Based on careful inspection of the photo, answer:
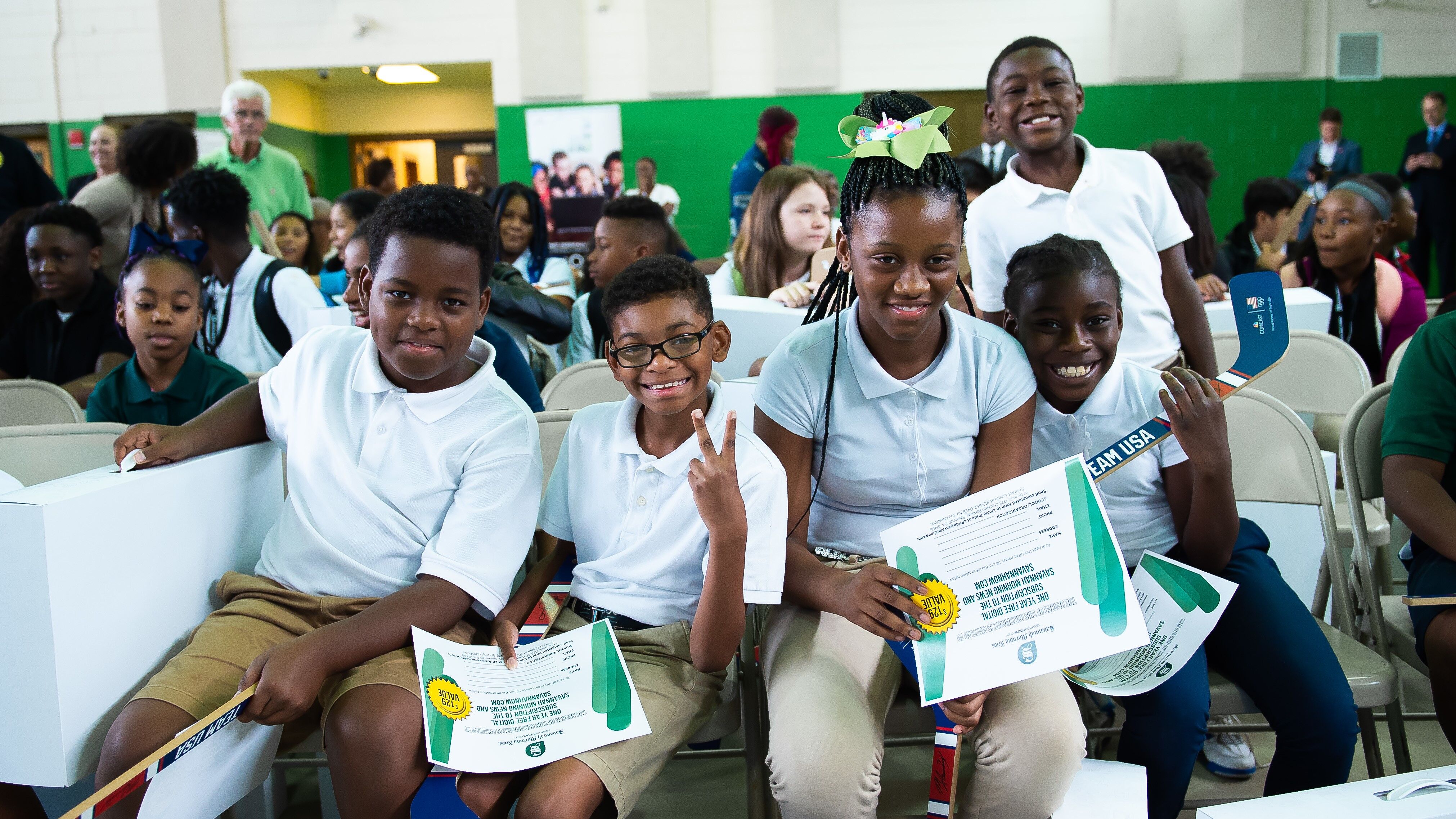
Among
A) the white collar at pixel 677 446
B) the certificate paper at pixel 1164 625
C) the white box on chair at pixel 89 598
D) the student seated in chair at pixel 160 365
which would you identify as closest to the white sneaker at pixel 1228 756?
the certificate paper at pixel 1164 625

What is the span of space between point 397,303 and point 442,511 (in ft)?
1.13

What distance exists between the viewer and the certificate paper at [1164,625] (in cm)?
137

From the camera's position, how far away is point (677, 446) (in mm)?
1518

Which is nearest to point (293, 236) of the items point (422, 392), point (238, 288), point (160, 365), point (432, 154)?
point (238, 288)

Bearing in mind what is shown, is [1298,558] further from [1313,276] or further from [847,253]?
[1313,276]

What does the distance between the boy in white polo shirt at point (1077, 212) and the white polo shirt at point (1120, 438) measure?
44cm

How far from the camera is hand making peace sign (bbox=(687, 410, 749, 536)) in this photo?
126cm

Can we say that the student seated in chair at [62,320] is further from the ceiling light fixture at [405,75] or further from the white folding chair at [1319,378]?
the ceiling light fixture at [405,75]

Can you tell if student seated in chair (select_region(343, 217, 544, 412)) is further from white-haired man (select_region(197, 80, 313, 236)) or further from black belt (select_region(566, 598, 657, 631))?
white-haired man (select_region(197, 80, 313, 236))

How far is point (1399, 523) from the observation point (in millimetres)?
2670

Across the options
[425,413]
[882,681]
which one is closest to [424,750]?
[425,413]

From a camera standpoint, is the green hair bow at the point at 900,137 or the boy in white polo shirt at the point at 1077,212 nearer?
the green hair bow at the point at 900,137

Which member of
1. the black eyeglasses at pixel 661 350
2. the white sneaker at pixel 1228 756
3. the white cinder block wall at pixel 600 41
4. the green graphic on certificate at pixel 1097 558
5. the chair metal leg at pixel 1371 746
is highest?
the white cinder block wall at pixel 600 41

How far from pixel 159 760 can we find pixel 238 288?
7.04 ft
